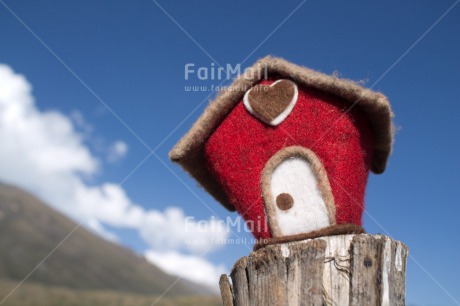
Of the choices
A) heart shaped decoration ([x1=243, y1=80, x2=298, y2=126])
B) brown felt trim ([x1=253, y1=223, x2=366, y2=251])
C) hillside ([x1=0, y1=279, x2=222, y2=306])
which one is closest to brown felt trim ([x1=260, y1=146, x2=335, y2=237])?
brown felt trim ([x1=253, y1=223, x2=366, y2=251])

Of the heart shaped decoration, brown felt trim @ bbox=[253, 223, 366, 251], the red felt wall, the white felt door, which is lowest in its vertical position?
brown felt trim @ bbox=[253, 223, 366, 251]

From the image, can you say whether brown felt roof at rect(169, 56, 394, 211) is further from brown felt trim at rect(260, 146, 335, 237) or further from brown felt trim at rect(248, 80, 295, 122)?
brown felt trim at rect(260, 146, 335, 237)

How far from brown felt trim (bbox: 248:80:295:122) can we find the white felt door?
0.42 m

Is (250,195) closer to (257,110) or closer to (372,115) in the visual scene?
(257,110)

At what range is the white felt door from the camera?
3611 mm

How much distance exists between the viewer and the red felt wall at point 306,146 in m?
3.72

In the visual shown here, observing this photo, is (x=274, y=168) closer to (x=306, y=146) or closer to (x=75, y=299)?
(x=306, y=146)

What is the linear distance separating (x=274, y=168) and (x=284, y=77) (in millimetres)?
799

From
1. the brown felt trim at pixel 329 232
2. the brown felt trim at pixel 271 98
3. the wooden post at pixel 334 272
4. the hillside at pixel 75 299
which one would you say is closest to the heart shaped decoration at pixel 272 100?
the brown felt trim at pixel 271 98

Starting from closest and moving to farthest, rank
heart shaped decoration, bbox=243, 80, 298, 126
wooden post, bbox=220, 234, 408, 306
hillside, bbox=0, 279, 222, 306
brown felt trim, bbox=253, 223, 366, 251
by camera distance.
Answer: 1. wooden post, bbox=220, 234, 408, 306
2. brown felt trim, bbox=253, 223, 366, 251
3. heart shaped decoration, bbox=243, 80, 298, 126
4. hillside, bbox=0, 279, 222, 306

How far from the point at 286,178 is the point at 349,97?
0.82 m

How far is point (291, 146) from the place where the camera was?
3.74m

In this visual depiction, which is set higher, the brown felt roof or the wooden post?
the brown felt roof

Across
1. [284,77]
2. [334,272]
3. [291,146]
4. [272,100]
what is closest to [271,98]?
[272,100]
